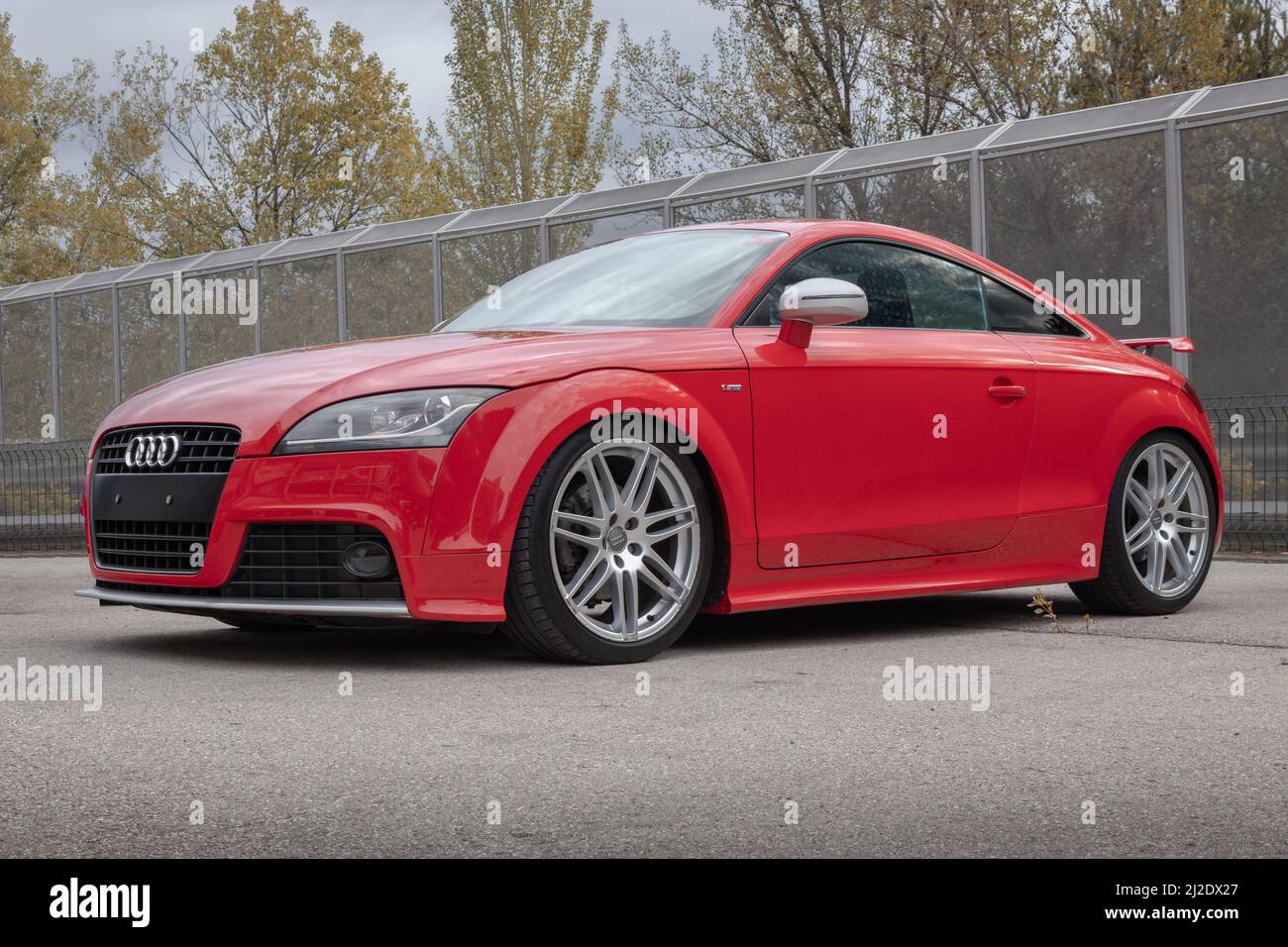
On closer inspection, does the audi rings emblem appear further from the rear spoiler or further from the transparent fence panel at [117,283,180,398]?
the transparent fence panel at [117,283,180,398]

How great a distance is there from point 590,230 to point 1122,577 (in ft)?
41.7

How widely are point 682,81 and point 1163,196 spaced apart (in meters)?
17.4

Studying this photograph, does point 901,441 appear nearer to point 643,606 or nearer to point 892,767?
point 643,606

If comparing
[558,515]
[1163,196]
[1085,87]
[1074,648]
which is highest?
[1085,87]

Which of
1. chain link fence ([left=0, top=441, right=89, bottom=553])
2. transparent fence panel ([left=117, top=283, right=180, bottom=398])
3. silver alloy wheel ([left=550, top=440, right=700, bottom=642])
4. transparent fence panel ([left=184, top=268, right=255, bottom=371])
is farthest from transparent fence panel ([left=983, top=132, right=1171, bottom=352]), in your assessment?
transparent fence panel ([left=117, top=283, right=180, bottom=398])

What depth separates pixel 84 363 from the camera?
998 inches

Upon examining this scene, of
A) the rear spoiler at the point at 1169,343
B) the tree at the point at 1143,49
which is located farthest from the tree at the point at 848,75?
the rear spoiler at the point at 1169,343

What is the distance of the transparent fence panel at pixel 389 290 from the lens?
67.5 feet

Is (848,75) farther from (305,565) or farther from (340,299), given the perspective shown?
(305,565)

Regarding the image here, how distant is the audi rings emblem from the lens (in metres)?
5.37

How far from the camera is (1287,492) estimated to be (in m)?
11.1

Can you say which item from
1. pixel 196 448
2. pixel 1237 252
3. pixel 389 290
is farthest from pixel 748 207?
pixel 196 448

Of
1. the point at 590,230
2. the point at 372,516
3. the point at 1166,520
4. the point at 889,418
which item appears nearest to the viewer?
the point at 372,516

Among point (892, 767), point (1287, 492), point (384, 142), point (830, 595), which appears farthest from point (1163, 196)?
point (384, 142)
